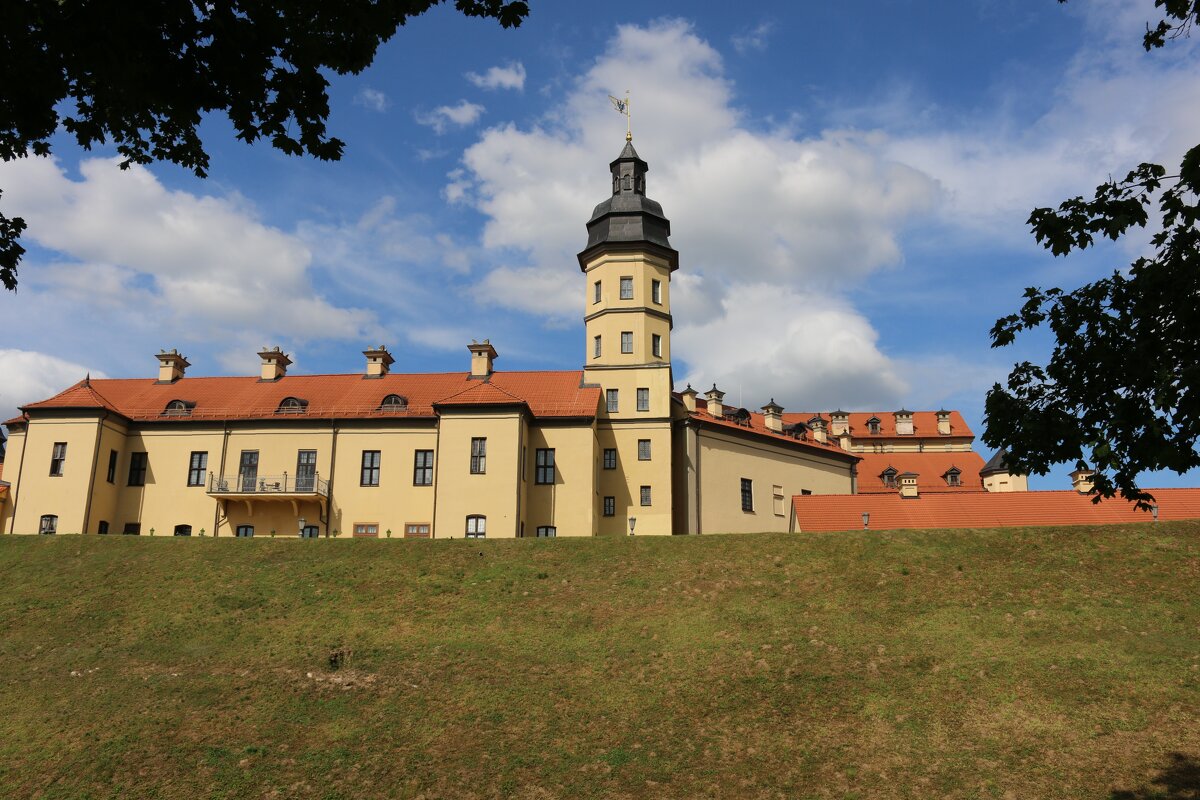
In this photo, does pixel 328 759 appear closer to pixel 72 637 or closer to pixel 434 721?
pixel 434 721

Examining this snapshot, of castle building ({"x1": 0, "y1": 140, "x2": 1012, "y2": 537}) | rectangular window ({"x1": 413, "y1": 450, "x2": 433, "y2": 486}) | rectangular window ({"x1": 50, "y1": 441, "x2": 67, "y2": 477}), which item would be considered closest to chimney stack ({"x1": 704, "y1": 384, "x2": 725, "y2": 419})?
castle building ({"x1": 0, "y1": 140, "x2": 1012, "y2": 537})

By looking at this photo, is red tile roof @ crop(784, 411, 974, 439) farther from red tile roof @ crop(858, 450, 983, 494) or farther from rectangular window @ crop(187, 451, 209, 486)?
rectangular window @ crop(187, 451, 209, 486)

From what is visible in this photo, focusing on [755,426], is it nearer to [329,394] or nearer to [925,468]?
[925,468]

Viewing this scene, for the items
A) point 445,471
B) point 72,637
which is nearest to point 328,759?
point 72,637

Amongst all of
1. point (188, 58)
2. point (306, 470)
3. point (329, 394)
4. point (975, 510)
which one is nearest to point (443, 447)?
point (306, 470)

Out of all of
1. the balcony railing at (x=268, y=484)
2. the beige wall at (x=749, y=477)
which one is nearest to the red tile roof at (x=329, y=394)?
the balcony railing at (x=268, y=484)

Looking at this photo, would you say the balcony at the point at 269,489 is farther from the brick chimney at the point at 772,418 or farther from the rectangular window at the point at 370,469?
the brick chimney at the point at 772,418

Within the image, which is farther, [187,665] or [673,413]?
[673,413]

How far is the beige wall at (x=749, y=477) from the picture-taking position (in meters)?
45.9

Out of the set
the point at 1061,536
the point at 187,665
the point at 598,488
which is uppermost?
the point at 598,488

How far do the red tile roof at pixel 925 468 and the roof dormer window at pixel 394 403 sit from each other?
94.6 ft

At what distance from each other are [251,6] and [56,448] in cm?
4079

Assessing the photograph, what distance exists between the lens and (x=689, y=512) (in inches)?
1770

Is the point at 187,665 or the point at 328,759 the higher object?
the point at 187,665
